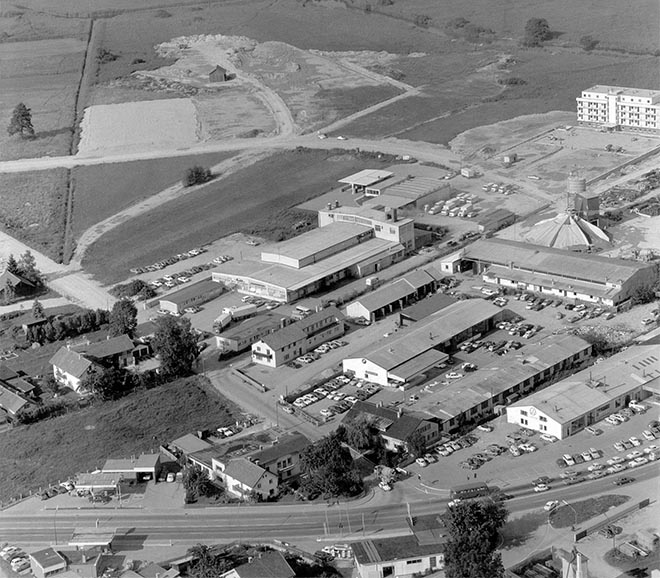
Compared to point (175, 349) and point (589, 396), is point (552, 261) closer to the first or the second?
point (589, 396)

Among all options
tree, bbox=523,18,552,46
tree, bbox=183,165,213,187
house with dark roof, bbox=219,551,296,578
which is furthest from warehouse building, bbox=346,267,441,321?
tree, bbox=523,18,552,46

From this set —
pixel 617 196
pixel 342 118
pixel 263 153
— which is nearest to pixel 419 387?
pixel 617 196

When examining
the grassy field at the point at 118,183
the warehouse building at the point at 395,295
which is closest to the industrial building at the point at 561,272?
the warehouse building at the point at 395,295

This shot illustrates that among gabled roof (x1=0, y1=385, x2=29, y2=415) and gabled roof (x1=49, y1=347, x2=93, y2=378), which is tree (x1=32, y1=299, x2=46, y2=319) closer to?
gabled roof (x1=49, y1=347, x2=93, y2=378)

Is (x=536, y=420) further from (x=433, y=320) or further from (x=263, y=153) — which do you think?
(x=263, y=153)

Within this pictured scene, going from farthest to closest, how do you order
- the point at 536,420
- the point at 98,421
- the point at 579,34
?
the point at 579,34, the point at 98,421, the point at 536,420

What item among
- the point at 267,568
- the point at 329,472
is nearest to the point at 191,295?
the point at 329,472
